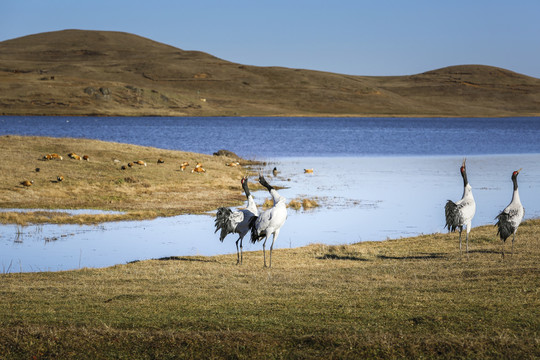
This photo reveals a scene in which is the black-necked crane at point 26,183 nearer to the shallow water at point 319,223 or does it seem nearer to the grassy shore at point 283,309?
the shallow water at point 319,223

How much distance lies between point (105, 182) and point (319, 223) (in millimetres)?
13630

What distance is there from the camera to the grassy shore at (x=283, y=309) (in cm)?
1001

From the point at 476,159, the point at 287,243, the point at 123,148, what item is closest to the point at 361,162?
the point at 476,159

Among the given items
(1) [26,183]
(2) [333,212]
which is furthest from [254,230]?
(1) [26,183]

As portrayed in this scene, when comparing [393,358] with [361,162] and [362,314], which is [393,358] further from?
[361,162]

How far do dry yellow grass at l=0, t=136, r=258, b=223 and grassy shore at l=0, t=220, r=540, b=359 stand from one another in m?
13.5

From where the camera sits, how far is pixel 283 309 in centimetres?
1273

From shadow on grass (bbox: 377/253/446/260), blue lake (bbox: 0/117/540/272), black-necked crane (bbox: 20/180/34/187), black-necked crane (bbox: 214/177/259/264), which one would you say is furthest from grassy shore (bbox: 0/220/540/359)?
black-necked crane (bbox: 20/180/34/187)

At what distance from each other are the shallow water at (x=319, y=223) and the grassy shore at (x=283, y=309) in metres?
4.04

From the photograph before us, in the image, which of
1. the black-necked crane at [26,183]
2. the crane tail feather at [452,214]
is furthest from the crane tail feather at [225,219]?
the black-necked crane at [26,183]

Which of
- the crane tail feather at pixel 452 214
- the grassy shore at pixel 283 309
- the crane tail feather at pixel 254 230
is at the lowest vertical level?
the grassy shore at pixel 283 309

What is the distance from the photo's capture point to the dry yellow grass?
107 ft

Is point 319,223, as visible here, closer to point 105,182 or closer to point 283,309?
point 105,182

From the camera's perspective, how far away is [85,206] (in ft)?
107
